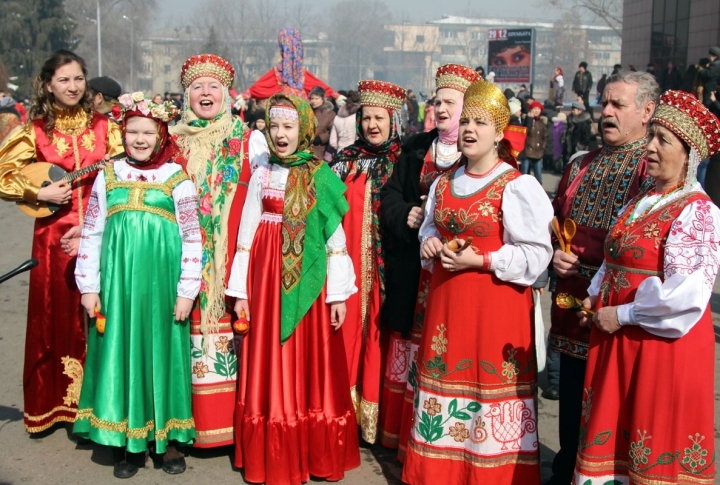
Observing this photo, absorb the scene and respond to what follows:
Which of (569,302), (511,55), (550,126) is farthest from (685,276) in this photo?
(511,55)

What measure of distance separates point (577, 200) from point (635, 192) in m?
0.33

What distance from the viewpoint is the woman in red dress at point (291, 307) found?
14.3 feet

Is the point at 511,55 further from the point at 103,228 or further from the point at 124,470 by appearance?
the point at 124,470

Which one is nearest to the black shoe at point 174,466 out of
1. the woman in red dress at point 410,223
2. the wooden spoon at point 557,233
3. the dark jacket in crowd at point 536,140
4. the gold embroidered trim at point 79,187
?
the woman in red dress at point 410,223

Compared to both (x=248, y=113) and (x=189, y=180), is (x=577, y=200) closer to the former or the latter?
(x=189, y=180)

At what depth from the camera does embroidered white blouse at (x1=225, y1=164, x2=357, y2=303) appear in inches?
175

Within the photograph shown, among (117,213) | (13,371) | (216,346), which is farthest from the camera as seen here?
(13,371)

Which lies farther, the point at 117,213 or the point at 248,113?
the point at 248,113

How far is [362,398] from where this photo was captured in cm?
498

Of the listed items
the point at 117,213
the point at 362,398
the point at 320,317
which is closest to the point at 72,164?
the point at 117,213

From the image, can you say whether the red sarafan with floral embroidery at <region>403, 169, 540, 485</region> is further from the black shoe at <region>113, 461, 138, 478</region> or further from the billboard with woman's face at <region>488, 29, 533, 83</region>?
the billboard with woman's face at <region>488, 29, 533, 83</region>

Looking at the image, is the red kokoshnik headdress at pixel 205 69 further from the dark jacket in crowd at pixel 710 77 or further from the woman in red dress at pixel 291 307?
the dark jacket in crowd at pixel 710 77

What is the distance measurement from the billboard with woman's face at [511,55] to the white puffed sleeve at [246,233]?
24.8 metres

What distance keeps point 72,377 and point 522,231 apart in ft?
9.98
